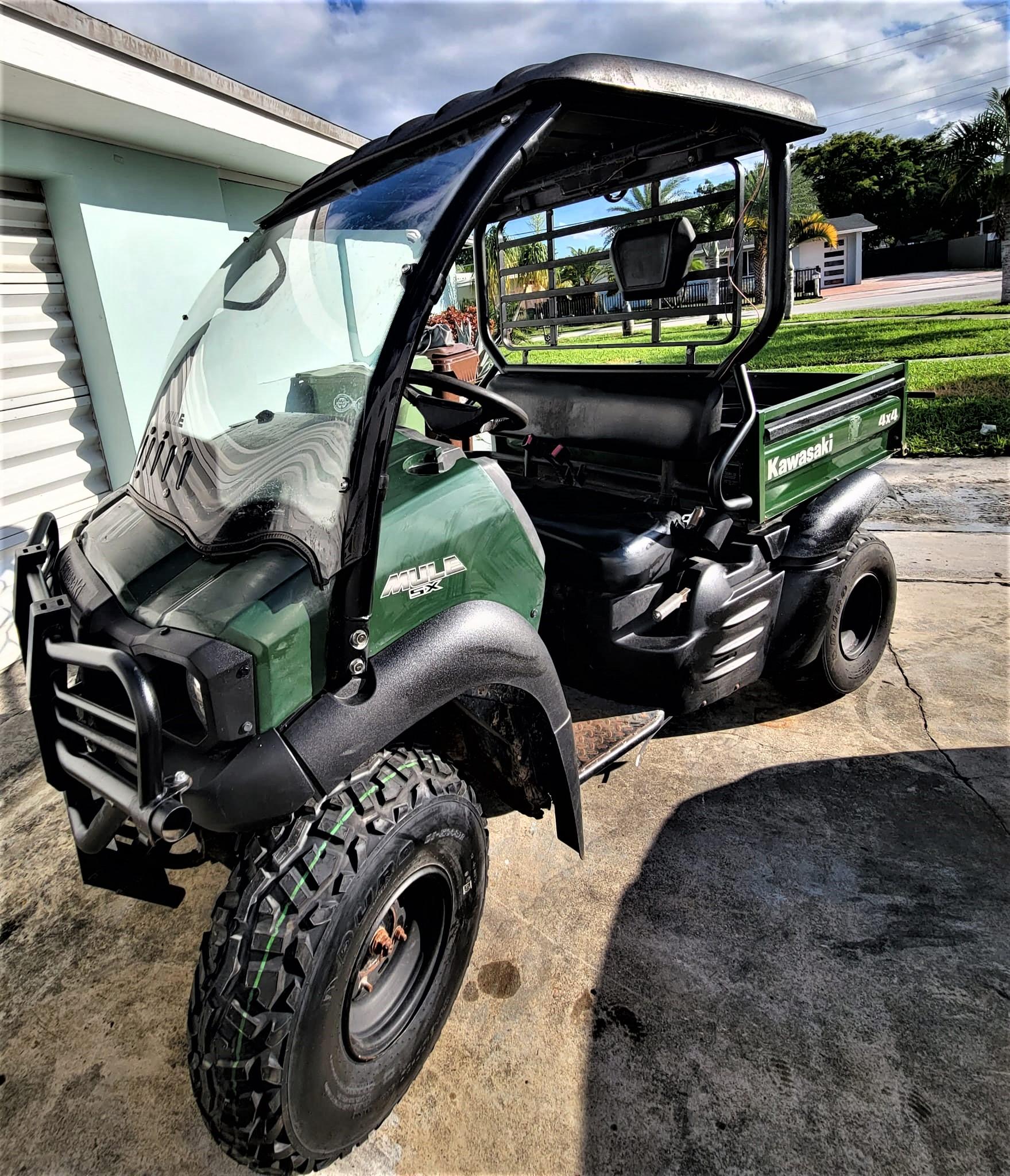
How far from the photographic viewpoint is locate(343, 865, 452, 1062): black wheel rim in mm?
1841

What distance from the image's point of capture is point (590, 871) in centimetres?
266

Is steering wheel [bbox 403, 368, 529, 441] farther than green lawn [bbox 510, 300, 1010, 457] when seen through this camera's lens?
No

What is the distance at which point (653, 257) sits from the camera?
2949 mm

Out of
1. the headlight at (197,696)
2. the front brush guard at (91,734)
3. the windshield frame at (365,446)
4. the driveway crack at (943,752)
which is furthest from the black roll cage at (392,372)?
the driveway crack at (943,752)

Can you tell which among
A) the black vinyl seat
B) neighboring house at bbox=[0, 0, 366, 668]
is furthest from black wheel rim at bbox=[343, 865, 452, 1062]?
neighboring house at bbox=[0, 0, 366, 668]

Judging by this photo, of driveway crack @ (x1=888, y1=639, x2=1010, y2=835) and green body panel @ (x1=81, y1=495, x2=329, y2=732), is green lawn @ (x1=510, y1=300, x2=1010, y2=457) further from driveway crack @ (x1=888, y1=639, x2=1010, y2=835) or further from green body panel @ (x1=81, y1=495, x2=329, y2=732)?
green body panel @ (x1=81, y1=495, x2=329, y2=732)

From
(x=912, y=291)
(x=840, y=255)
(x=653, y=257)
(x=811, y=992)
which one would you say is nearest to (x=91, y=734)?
(x=811, y=992)

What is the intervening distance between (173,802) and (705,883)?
1.79 meters

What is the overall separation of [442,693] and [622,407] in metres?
1.74

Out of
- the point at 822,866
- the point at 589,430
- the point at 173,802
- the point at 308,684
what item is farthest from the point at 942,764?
the point at 173,802

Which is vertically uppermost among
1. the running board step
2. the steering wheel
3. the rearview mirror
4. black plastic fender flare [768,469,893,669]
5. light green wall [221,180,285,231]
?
light green wall [221,180,285,231]

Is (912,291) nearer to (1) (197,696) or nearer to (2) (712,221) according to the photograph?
(2) (712,221)

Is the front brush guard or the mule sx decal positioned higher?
the mule sx decal

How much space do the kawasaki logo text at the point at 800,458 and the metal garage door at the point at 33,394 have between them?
4377mm
